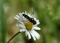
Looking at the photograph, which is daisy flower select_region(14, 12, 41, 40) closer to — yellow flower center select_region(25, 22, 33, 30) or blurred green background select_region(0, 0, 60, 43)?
yellow flower center select_region(25, 22, 33, 30)

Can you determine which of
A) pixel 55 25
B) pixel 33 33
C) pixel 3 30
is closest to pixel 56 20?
pixel 55 25

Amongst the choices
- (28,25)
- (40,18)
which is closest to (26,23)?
(28,25)

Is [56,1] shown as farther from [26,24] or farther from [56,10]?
[26,24]

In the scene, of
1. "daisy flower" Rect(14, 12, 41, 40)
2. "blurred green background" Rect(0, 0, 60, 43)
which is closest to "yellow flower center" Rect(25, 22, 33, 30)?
"daisy flower" Rect(14, 12, 41, 40)

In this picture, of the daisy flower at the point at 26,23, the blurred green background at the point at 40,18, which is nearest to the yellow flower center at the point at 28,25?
the daisy flower at the point at 26,23

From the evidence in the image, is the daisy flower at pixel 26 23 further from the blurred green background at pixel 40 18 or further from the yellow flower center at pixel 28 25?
the blurred green background at pixel 40 18

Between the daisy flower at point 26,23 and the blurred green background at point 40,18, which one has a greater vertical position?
the blurred green background at point 40,18

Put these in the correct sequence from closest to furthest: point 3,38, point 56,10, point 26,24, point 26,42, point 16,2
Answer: point 26,24 < point 3,38 < point 26,42 < point 56,10 < point 16,2

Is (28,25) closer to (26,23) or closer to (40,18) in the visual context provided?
(26,23)
